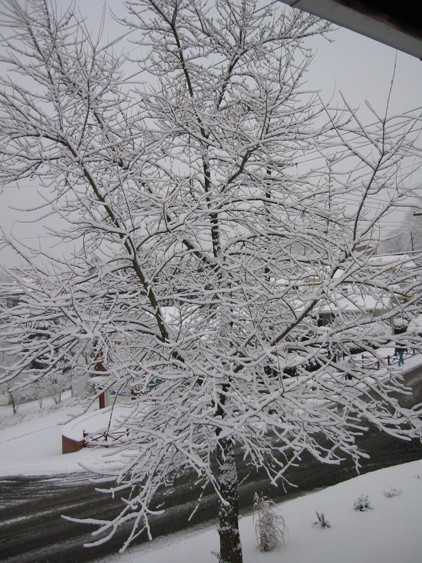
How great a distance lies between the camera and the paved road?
23.9ft

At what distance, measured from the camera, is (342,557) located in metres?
5.57

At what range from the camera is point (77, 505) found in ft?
30.1

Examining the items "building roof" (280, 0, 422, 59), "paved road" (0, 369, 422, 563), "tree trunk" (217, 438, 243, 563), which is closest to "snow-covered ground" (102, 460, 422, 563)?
"paved road" (0, 369, 422, 563)

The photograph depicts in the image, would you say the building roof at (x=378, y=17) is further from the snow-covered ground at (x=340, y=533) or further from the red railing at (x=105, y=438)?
the snow-covered ground at (x=340, y=533)

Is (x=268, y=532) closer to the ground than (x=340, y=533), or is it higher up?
higher up

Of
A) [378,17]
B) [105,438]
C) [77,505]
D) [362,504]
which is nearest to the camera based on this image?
[378,17]

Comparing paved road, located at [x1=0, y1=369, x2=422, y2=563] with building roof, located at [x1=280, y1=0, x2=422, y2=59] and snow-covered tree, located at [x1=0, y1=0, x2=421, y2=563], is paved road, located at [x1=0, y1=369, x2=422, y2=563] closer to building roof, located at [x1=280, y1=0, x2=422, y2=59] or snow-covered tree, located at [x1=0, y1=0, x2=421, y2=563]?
snow-covered tree, located at [x1=0, y1=0, x2=421, y2=563]

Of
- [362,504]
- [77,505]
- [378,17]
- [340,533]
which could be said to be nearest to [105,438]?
[77,505]

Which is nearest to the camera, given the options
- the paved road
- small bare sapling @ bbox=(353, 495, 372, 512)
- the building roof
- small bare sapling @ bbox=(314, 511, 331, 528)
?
the building roof

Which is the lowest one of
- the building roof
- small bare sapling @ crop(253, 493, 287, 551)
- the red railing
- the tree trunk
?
small bare sapling @ crop(253, 493, 287, 551)

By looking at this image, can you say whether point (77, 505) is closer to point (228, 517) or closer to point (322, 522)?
point (322, 522)

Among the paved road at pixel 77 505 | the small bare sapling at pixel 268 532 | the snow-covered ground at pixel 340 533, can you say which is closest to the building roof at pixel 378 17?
the snow-covered ground at pixel 340 533

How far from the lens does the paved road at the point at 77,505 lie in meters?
7.27

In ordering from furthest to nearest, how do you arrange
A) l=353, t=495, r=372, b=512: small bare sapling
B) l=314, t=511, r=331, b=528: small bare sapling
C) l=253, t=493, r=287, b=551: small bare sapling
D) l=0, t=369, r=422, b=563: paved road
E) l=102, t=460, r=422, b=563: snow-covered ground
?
1. l=0, t=369, r=422, b=563: paved road
2. l=353, t=495, r=372, b=512: small bare sapling
3. l=314, t=511, r=331, b=528: small bare sapling
4. l=253, t=493, r=287, b=551: small bare sapling
5. l=102, t=460, r=422, b=563: snow-covered ground
